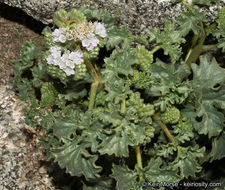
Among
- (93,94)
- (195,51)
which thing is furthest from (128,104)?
(195,51)

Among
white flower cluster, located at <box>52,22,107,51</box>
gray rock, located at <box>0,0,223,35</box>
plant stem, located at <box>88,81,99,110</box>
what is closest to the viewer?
white flower cluster, located at <box>52,22,107,51</box>

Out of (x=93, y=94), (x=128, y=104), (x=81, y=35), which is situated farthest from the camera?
(x=93, y=94)

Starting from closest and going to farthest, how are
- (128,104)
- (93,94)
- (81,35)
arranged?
(81,35), (128,104), (93,94)

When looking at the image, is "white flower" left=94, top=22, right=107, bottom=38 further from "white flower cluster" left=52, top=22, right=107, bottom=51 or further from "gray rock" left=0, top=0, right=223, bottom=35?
"gray rock" left=0, top=0, right=223, bottom=35

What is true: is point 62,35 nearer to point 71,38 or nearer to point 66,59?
point 71,38

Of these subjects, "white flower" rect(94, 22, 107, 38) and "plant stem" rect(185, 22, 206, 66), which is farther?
"plant stem" rect(185, 22, 206, 66)

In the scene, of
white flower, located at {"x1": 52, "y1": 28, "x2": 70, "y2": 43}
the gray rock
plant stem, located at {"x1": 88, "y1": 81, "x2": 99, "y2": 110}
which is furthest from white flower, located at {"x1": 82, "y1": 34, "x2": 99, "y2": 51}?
the gray rock

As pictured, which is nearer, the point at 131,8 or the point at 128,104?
the point at 128,104
